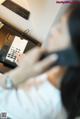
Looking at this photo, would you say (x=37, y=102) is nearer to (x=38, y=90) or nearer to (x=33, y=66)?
(x=38, y=90)

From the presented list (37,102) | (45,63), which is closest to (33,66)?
(45,63)


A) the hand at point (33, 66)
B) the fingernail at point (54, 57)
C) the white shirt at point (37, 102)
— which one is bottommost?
the white shirt at point (37, 102)

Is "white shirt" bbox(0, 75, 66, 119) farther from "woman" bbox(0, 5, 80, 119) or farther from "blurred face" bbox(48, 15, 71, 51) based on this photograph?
"blurred face" bbox(48, 15, 71, 51)

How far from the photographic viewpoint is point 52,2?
131 cm

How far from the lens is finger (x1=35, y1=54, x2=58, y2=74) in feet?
1.66

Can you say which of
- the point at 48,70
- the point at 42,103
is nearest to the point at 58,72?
the point at 48,70

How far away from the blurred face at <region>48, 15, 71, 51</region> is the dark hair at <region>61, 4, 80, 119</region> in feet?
0.05

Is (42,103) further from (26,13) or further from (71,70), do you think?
(26,13)

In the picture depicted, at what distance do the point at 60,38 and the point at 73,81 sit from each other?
0.38 feet

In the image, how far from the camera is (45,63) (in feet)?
1.68

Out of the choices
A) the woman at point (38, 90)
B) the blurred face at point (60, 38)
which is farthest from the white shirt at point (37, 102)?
the blurred face at point (60, 38)

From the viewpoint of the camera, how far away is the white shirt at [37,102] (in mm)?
629

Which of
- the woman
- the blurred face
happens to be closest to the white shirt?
the woman

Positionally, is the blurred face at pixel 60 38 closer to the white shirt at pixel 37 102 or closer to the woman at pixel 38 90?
the woman at pixel 38 90
